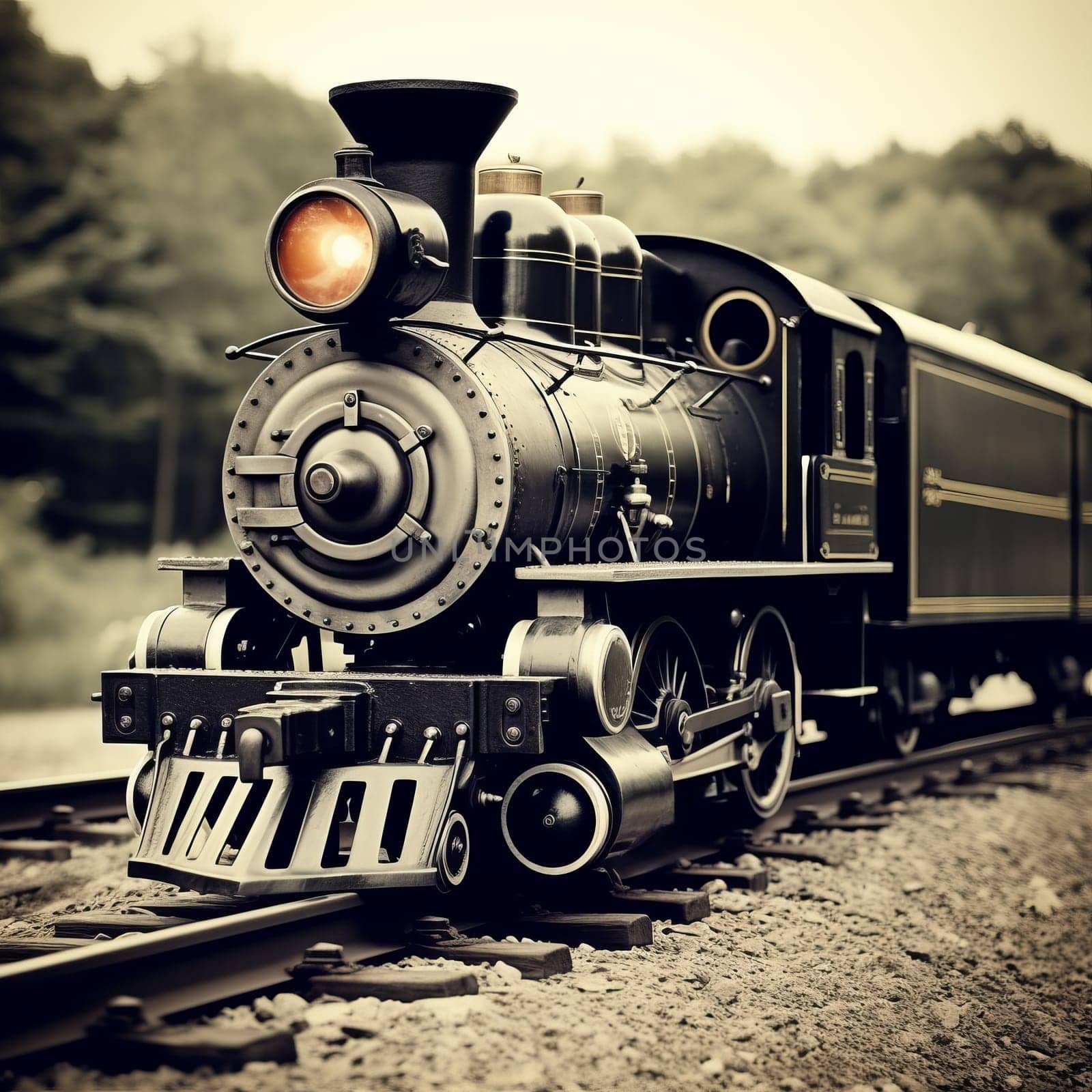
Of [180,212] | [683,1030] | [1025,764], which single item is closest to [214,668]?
[683,1030]

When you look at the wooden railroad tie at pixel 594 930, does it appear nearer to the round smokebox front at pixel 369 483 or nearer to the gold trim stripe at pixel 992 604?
the round smokebox front at pixel 369 483

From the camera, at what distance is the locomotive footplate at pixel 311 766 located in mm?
5562

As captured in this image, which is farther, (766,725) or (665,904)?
(766,725)

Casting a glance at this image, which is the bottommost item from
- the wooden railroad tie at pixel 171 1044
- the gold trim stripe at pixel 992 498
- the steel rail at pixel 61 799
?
the wooden railroad tie at pixel 171 1044

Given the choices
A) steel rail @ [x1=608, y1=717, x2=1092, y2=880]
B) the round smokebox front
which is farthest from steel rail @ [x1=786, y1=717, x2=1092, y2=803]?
the round smokebox front

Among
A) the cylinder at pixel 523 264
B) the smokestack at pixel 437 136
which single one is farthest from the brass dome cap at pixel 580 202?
the smokestack at pixel 437 136

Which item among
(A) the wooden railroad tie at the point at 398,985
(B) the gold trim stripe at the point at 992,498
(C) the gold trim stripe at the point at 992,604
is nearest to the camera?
(A) the wooden railroad tie at the point at 398,985

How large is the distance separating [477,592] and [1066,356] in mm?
41444

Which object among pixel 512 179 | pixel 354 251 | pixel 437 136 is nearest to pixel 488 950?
pixel 354 251

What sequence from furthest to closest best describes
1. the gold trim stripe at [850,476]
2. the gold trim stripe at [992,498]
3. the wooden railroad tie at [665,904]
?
the gold trim stripe at [992,498] < the gold trim stripe at [850,476] < the wooden railroad tie at [665,904]

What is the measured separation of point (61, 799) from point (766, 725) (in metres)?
3.83

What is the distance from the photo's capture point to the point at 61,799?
8.54m

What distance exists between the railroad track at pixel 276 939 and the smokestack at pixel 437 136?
2.52 m

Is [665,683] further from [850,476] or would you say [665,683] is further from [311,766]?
[850,476]
